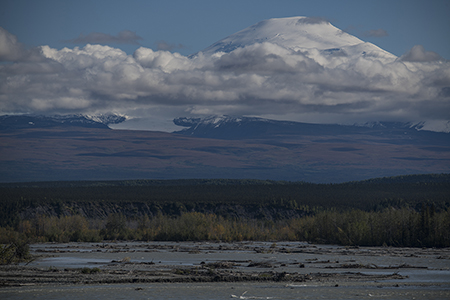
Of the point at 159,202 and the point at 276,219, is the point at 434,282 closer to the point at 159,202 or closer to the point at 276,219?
the point at 276,219

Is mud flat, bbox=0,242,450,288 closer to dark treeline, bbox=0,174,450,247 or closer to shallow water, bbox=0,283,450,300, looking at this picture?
shallow water, bbox=0,283,450,300

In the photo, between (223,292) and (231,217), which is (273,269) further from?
(231,217)

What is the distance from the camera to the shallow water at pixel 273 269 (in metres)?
49.9

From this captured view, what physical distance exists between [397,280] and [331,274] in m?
6.43

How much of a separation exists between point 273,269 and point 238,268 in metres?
3.47

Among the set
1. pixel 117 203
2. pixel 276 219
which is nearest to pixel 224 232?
pixel 276 219

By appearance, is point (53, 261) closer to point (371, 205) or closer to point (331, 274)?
point (331, 274)

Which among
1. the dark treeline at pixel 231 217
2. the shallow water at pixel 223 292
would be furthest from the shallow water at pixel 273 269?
the dark treeline at pixel 231 217

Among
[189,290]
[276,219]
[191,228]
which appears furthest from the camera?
[276,219]

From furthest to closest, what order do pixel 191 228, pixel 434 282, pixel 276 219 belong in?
pixel 276 219 < pixel 191 228 < pixel 434 282

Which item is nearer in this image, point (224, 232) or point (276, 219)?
point (224, 232)

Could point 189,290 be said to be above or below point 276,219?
above

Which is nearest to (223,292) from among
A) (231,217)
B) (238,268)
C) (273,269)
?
(273,269)

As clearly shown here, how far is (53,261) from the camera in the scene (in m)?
73.9
